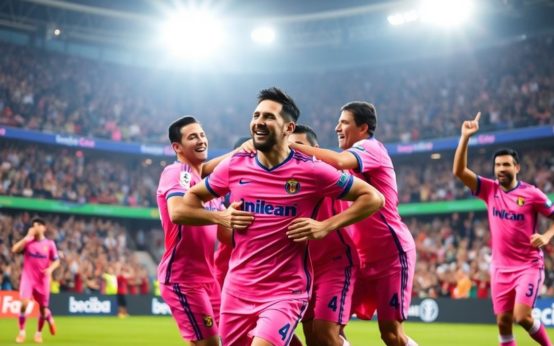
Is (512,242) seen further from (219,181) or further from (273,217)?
(219,181)

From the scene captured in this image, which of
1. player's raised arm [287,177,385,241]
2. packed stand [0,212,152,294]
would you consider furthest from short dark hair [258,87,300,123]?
packed stand [0,212,152,294]

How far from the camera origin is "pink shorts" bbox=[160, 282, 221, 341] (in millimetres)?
7152

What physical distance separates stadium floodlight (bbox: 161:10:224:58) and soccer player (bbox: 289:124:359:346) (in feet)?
121

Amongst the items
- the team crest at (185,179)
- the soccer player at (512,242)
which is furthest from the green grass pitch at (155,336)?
the team crest at (185,179)

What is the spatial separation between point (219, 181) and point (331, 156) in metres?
1.23

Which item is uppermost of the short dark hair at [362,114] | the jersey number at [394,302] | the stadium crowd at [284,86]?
the stadium crowd at [284,86]

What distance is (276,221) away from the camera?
566 cm

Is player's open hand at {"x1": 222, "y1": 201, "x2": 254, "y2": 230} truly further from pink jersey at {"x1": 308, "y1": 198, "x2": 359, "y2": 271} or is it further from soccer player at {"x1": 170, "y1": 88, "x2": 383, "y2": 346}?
pink jersey at {"x1": 308, "y1": 198, "x2": 359, "y2": 271}

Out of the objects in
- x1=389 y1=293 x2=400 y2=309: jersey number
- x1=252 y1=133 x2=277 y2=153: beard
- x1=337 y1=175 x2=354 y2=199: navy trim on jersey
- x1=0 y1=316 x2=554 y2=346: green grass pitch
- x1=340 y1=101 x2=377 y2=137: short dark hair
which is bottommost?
x1=0 y1=316 x2=554 y2=346: green grass pitch

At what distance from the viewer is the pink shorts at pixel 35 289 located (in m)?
16.6

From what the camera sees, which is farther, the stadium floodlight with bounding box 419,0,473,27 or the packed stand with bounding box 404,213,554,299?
the stadium floodlight with bounding box 419,0,473,27

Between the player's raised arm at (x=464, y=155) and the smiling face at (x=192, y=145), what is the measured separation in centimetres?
294

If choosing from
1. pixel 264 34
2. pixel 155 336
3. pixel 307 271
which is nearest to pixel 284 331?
pixel 307 271

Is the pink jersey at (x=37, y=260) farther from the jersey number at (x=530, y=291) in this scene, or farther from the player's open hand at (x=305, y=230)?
the player's open hand at (x=305, y=230)
